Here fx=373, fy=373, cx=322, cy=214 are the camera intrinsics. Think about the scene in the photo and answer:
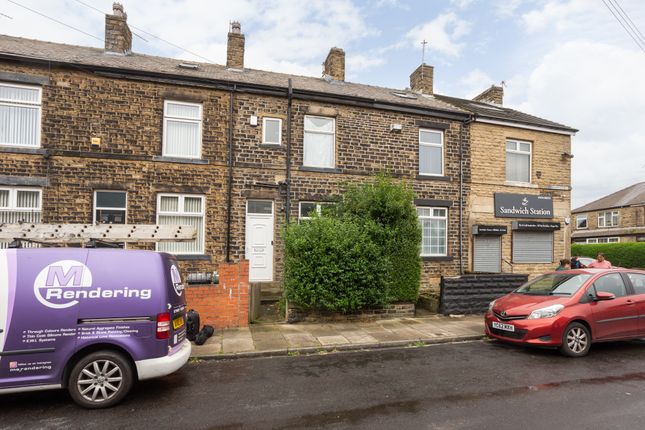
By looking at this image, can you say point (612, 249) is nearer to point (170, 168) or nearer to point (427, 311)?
point (427, 311)

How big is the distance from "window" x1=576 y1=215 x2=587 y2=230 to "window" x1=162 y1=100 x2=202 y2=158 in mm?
46906

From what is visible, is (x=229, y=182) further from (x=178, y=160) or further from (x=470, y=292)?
(x=470, y=292)

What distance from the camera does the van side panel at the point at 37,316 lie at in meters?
4.21

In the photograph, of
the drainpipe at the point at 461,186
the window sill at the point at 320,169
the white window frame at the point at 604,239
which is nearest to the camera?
Result: the window sill at the point at 320,169

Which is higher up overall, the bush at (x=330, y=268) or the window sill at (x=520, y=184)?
the window sill at (x=520, y=184)

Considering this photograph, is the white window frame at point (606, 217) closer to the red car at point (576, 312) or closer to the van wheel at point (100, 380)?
the red car at point (576, 312)

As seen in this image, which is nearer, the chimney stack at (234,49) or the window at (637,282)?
the window at (637,282)

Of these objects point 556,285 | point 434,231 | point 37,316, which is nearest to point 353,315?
point 556,285

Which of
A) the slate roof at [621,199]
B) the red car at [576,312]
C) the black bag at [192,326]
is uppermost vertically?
the slate roof at [621,199]

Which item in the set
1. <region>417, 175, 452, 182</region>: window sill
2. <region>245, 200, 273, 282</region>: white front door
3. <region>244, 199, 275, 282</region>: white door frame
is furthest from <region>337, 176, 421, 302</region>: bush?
<region>417, 175, 452, 182</region>: window sill

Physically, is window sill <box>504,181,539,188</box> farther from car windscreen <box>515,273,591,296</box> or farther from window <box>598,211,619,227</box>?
window <box>598,211,619,227</box>

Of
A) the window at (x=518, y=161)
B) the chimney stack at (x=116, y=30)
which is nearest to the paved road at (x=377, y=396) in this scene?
the window at (x=518, y=161)

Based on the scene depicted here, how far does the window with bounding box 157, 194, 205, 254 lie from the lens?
11211mm

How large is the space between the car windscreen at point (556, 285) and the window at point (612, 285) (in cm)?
23
